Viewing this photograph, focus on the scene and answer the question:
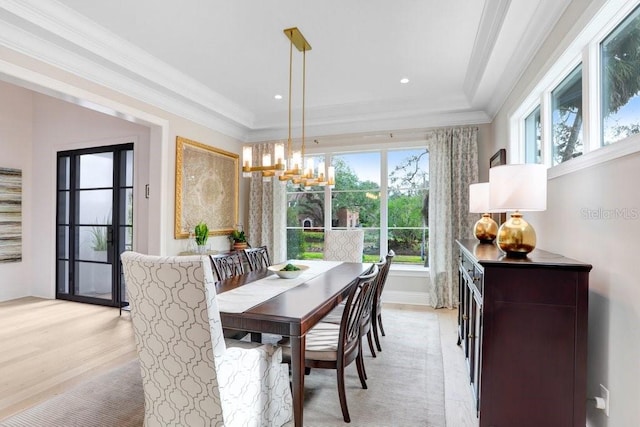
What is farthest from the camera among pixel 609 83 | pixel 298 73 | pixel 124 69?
pixel 298 73

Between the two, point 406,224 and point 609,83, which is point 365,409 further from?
point 406,224

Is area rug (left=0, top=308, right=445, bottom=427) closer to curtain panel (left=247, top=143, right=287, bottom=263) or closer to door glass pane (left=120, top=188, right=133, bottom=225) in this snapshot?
door glass pane (left=120, top=188, right=133, bottom=225)

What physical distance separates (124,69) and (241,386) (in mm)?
3116

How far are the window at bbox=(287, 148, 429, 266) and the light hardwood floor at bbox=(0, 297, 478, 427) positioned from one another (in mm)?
1096

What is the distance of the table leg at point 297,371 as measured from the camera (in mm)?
1787

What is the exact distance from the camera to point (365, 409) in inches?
88.8

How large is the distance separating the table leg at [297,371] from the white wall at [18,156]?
5448 mm

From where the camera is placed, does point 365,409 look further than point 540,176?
Yes

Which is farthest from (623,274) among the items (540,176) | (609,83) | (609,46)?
(609,46)

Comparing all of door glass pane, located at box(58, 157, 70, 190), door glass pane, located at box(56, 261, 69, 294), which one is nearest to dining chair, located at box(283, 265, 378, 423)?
door glass pane, located at box(56, 261, 69, 294)

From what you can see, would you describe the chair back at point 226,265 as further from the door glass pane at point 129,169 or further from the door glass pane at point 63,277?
the door glass pane at point 63,277

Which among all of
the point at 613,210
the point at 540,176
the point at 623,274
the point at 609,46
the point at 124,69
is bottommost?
the point at 623,274

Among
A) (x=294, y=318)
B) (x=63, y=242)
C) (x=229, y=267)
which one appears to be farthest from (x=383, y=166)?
(x=63, y=242)

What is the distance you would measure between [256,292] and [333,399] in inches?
36.1
